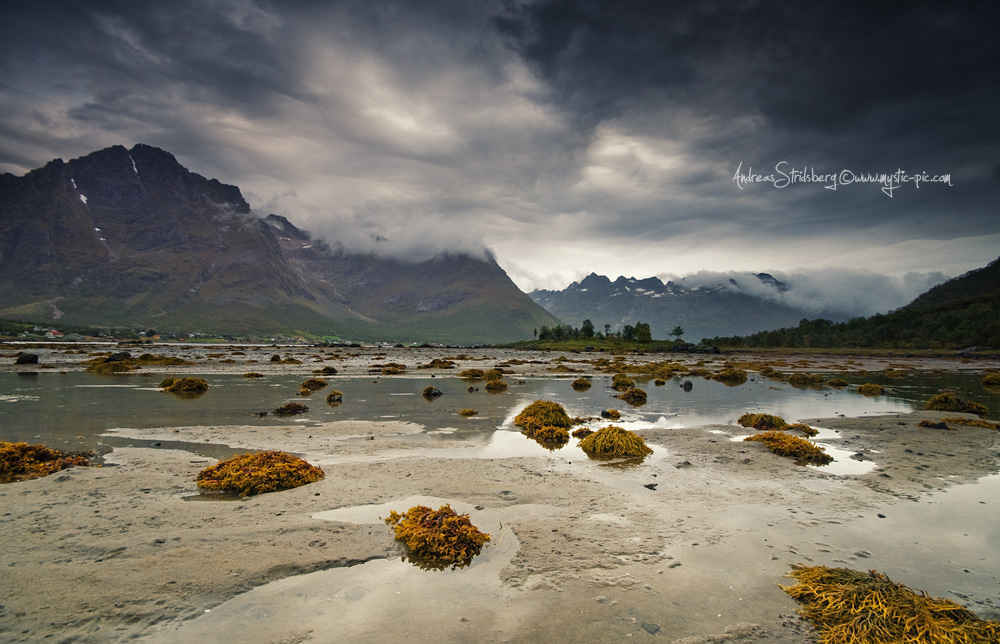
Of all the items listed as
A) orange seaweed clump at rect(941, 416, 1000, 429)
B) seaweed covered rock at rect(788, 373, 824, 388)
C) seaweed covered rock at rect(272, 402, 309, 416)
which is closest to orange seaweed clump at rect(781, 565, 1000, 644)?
orange seaweed clump at rect(941, 416, 1000, 429)

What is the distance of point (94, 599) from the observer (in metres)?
5.65

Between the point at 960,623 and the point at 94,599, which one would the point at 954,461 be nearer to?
the point at 960,623

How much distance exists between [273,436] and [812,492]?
16259 millimetres

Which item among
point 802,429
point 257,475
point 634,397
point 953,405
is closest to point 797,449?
point 802,429

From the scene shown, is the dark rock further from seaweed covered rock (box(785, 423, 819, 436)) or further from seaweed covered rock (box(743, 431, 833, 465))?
seaweed covered rock (box(785, 423, 819, 436))

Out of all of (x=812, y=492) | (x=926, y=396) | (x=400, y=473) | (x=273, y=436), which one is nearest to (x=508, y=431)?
(x=400, y=473)

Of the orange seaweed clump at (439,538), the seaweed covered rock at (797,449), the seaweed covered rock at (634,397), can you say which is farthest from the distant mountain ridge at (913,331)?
the orange seaweed clump at (439,538)

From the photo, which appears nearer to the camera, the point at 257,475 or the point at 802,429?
the point at 257,475

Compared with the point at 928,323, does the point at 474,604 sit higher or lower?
lower

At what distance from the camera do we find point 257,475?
401 inches

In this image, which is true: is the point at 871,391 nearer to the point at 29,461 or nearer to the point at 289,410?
the point at 289,410

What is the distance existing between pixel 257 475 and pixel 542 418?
10889 mm

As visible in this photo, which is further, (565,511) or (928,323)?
(928,323)

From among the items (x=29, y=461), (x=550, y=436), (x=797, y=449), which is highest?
(x=797, y=449)
